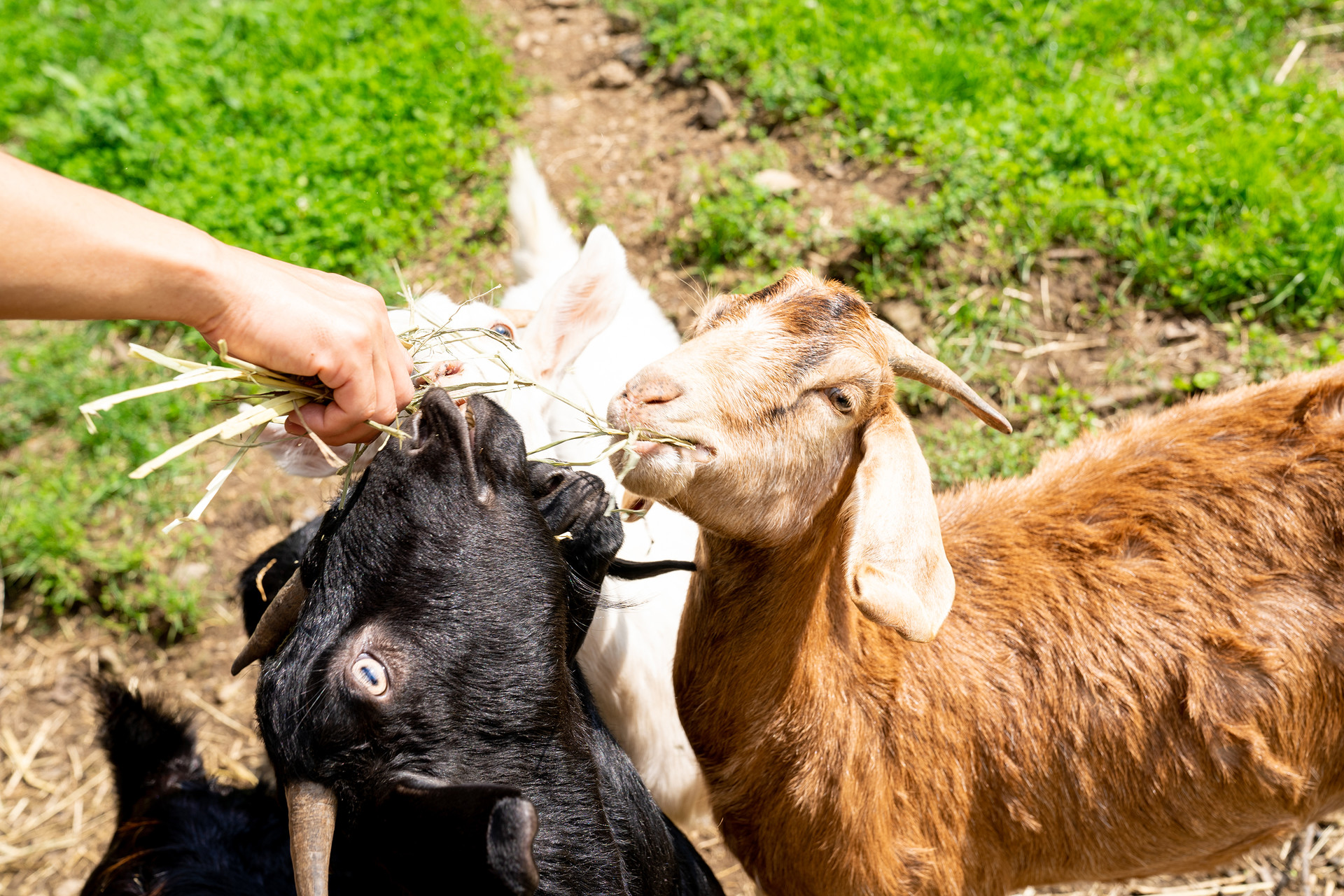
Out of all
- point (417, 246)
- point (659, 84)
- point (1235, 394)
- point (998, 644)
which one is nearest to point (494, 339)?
Result: point (998, 644)

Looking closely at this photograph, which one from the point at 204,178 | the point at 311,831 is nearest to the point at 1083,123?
the point at 311,831

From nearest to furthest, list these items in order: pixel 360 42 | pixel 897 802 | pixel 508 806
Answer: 1. pixel 508 806
2. pixel 897 802
3. pixel 360 42

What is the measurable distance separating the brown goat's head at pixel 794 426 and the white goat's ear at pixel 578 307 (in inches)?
22.6

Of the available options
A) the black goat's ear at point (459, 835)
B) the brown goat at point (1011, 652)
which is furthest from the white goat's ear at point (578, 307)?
the black goat's ear at point (459, 835)

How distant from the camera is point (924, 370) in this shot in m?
2.37

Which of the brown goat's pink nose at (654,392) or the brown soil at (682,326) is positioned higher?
the brown goat's pink nose at (654,392)

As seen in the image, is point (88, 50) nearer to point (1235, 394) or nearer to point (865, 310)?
Answer: point (865, 310)

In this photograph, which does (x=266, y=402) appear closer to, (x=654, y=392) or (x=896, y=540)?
(x=654, y=392)

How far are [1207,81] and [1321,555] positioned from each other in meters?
2.99

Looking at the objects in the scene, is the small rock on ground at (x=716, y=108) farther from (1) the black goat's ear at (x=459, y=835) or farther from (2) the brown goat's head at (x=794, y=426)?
(1) the black goat's ear at (x=459, y=835)

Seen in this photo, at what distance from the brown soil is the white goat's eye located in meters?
1.67

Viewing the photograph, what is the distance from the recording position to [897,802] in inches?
99.4

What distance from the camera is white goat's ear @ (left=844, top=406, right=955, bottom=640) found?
6.02 feet

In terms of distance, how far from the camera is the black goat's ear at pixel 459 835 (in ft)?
5.40
